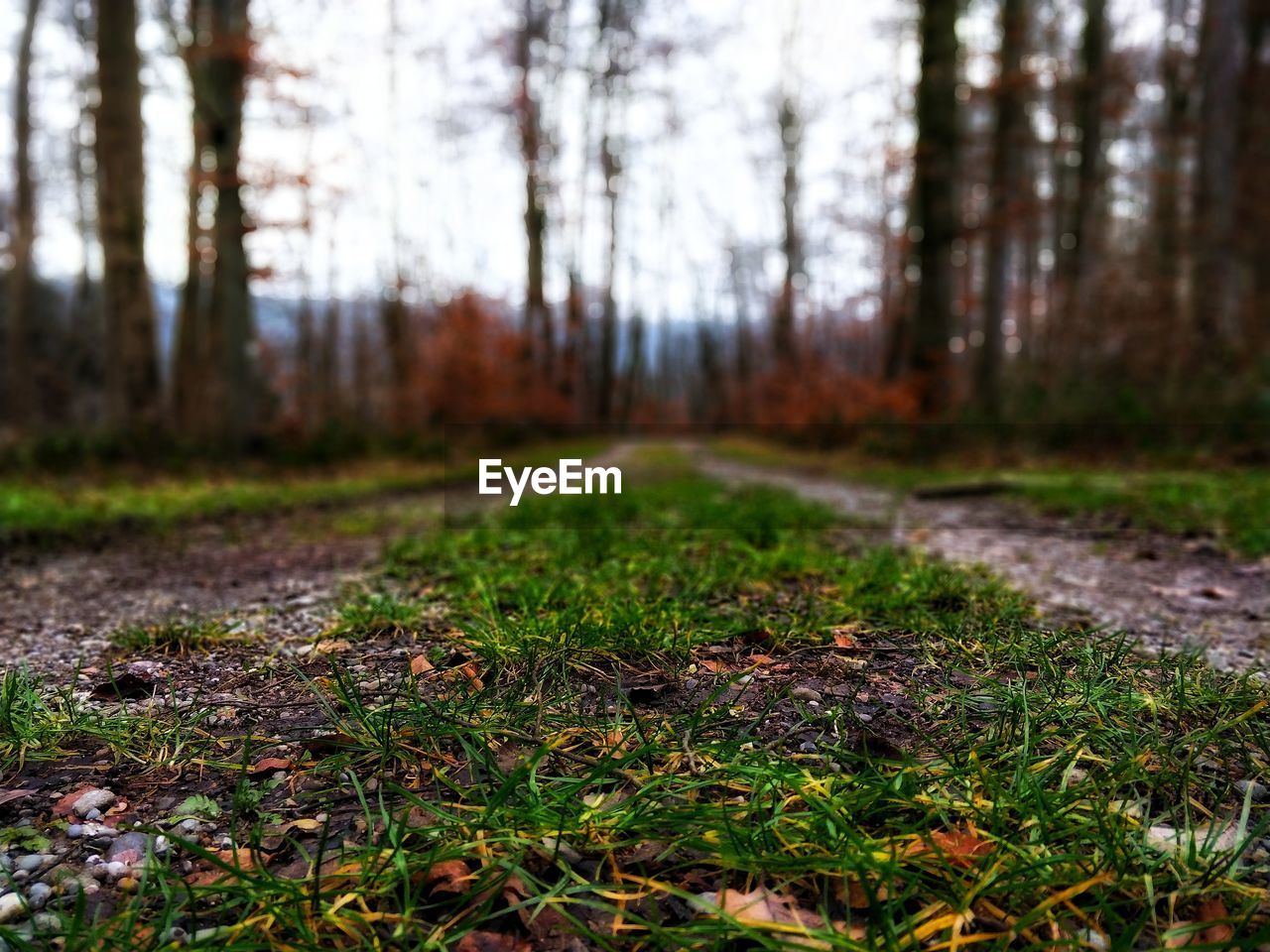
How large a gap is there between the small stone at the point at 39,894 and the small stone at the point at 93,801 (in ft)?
0.64

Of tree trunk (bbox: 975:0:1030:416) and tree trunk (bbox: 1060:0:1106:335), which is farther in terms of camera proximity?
tree trunk (bbox: 1060:0:1106:335)

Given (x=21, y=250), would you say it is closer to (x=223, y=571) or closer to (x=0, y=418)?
(x=0, y=418)

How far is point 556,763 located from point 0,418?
22553 millimetres

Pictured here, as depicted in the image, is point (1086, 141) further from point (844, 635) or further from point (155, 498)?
point (155, 498)

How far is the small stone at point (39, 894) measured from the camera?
1.29 meters

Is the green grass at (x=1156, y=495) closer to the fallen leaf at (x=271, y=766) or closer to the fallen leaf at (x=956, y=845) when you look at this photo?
the fallen leaf at (x=956, y=845)

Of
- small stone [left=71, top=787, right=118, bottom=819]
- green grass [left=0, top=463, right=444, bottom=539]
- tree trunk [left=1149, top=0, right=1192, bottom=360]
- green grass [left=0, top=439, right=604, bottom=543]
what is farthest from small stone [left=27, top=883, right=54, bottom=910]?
tree trunk [left=1149, top=0, right=1192, bottom=360]

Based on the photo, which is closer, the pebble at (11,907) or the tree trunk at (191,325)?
the pebble at (11,907)

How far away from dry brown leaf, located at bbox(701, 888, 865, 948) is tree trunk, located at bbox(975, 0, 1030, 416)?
11.9 m

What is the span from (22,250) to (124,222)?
10680mm

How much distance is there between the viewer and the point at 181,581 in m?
3.62

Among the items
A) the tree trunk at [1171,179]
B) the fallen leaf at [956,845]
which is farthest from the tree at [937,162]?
the fallen leaf at [956,845]

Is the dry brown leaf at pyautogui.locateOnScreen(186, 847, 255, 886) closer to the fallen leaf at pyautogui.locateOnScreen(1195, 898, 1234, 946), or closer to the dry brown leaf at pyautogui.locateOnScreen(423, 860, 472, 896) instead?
the dry brown leaf at pyautogui.locateOnScreen(423, 860, 472, 896)

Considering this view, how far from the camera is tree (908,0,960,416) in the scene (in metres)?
10.7
